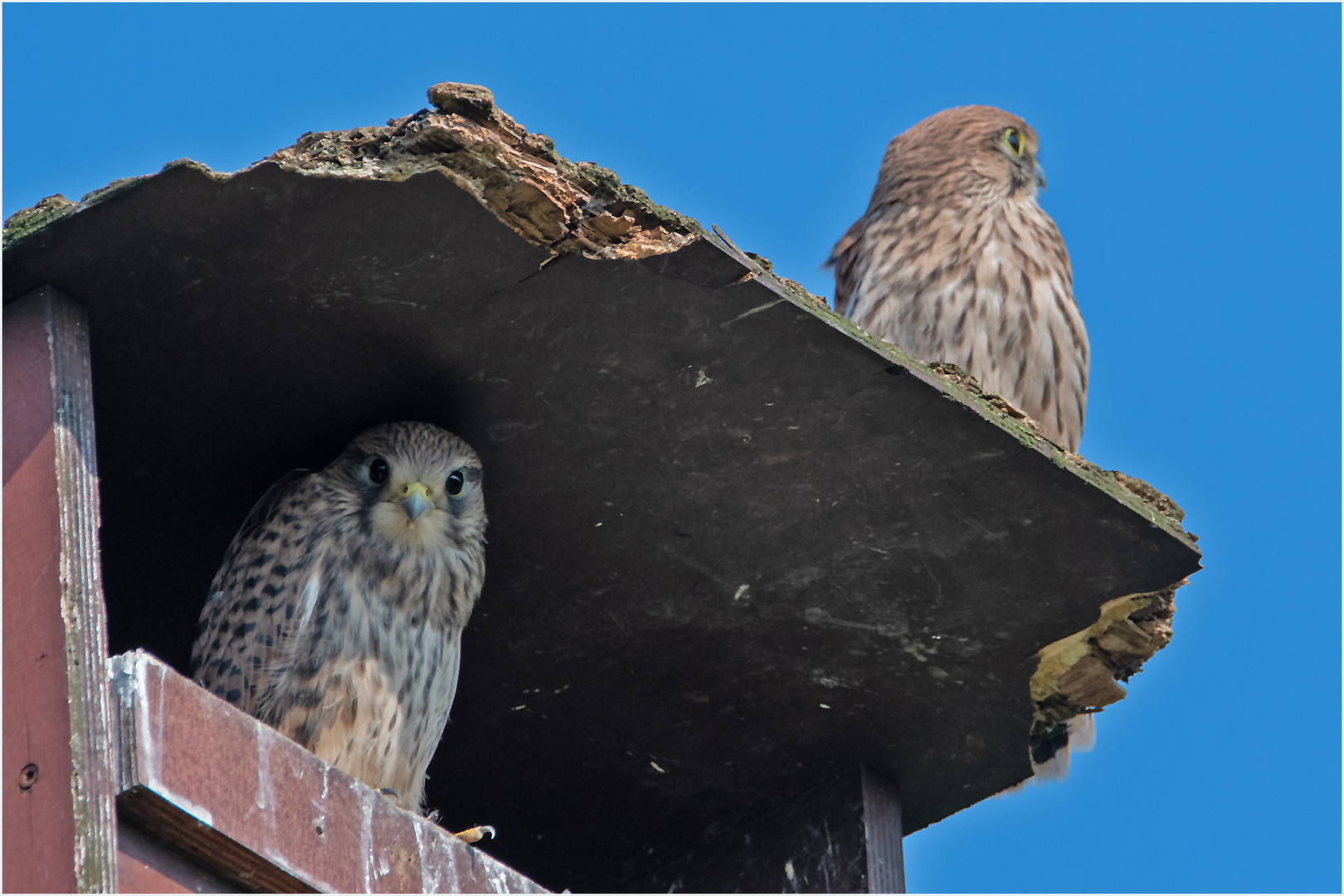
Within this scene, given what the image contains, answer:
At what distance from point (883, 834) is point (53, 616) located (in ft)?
7.85

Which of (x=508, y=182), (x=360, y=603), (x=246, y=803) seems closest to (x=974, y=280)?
(x=360, y=603)

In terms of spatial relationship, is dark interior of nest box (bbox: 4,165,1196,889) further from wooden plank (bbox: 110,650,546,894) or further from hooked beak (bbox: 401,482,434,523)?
wooden plank (bbox: 110,650,546,894)

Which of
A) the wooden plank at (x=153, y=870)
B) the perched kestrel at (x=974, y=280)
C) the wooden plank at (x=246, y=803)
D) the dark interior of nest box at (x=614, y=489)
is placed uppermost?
the perched kestrel at (x=974, y=280)

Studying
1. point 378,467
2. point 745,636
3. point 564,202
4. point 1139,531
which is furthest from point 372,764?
point 1139,531

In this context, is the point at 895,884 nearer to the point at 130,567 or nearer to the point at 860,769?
the point at 860,769

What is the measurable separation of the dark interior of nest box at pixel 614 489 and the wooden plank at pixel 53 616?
0.20 metres

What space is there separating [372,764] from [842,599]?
3.85 ft

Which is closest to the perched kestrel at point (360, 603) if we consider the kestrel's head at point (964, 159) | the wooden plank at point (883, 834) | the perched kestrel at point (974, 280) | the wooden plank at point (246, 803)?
the wooden plank at point (246, 803)

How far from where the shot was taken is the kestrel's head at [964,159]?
6227 millimetres

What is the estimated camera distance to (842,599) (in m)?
4.18

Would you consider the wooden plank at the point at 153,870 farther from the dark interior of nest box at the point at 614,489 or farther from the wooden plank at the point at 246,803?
the dark interior of nest box at the point at 614,489

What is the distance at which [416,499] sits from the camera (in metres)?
3.96

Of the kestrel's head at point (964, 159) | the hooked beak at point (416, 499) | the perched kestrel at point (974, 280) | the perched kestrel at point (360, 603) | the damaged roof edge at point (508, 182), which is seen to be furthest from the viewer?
the kestrel's head at point (964, 159)

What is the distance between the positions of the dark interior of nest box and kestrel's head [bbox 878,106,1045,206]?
91.1 inches
